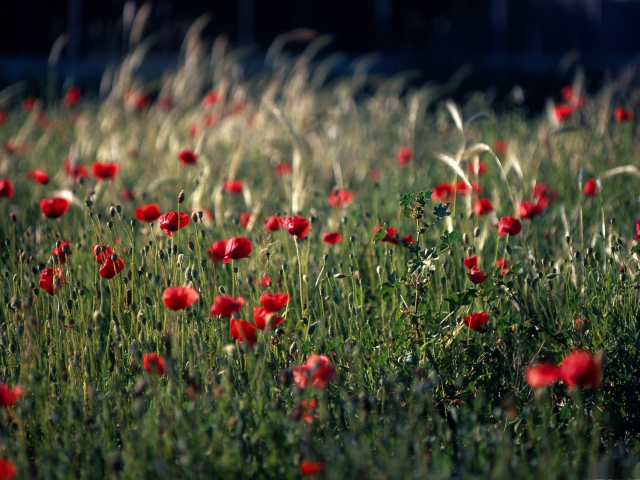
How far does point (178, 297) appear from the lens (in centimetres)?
166

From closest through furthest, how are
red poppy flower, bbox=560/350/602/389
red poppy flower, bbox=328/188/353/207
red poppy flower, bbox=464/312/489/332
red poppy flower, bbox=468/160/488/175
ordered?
1. red poppy flower, bbox=560/350/602/389
2. red poppy flower, bbox=464/312/489/332
3. red poppy flower, bbox=468/160/488/175
4. red poppy flower, bbox=328/188/353/207

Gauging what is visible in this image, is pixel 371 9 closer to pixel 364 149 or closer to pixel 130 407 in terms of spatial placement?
pixel 364 149

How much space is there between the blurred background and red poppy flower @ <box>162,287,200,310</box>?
9224 millimetres

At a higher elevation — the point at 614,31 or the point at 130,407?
the point at 614,31

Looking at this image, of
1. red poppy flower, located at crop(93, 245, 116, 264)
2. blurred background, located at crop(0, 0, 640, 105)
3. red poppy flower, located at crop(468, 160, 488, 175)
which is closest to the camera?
red poppy flower, located at crop(93, 245, 116, 264)

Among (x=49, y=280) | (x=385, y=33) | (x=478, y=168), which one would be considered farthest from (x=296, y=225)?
(x=385, y=33)

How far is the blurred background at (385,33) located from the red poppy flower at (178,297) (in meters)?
9.22

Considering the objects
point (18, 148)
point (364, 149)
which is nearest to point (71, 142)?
point (18, 148)

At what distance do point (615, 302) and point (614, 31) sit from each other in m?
18.4

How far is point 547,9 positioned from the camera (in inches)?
672

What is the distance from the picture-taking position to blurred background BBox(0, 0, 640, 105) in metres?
12.5

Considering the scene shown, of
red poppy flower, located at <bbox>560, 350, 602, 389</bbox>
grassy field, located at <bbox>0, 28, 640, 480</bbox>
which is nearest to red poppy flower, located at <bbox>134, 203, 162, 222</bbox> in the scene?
grassy field, located at <bbox>0, 28, 640, 480</bbox>

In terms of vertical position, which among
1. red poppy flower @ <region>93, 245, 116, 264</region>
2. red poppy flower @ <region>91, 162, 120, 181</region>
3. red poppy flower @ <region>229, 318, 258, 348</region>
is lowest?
red poppy flower @ <region>229, 318, 258, 348</region>

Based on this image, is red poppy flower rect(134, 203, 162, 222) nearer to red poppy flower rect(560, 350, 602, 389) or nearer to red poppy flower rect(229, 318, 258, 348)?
red poppy flower rect(229, 318, 258, 348)
